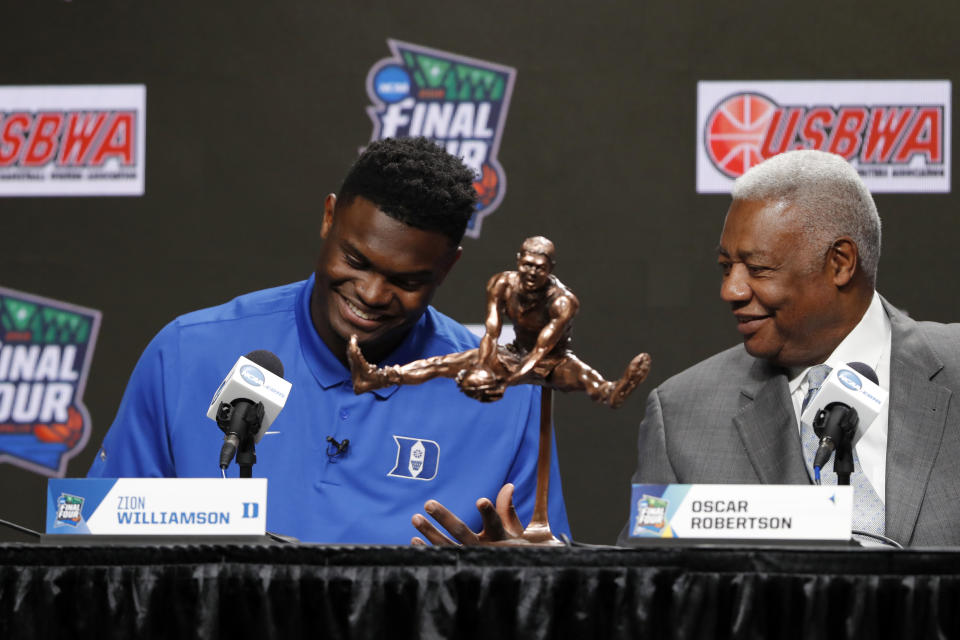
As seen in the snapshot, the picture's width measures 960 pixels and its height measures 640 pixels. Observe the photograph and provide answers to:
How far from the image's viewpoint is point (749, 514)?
1303 millimetres

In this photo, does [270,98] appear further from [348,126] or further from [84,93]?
[84,93]

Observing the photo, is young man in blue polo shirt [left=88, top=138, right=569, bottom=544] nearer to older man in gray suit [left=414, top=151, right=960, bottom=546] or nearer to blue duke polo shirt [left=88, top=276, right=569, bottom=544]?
blue duke polo shirt [left=88, top=276, right=569, bottom=544]

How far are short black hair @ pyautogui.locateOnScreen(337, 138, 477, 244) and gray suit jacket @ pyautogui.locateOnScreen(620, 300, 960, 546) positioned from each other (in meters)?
0.57

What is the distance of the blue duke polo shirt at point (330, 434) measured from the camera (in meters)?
2.02

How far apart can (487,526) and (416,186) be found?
0.61 meters

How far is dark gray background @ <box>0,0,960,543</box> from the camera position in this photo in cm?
305

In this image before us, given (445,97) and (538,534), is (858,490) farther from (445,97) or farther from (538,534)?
(445,97)

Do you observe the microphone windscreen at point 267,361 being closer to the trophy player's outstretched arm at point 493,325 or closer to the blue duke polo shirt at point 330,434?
the trophy player's outstretched arm at point 493,325

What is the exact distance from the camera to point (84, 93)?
10.5 feet

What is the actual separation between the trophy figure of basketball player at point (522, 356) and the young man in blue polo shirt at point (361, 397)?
1.24ft

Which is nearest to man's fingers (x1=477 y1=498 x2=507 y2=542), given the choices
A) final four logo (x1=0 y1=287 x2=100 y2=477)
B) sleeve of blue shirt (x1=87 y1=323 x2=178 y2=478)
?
sleeve of blue shirt (x1=87 y1=323 x2=178 y2=478)

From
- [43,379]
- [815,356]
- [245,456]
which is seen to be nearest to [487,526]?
[245,456]

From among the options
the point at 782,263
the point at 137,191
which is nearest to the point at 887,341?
the point at 782,263

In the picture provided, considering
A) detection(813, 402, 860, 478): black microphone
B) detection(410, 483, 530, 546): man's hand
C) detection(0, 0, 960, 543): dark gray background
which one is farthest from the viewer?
detection(0, 0, 960, 543): dark gray background
